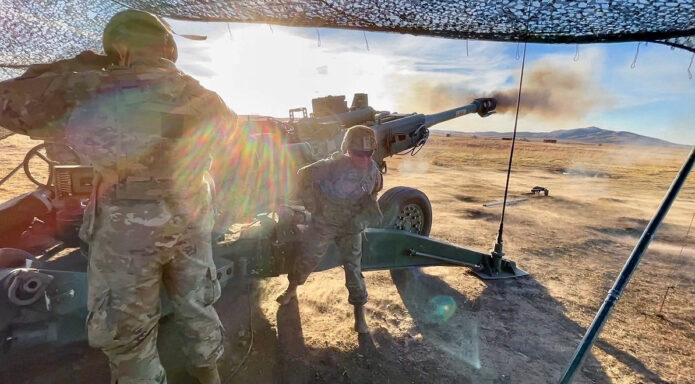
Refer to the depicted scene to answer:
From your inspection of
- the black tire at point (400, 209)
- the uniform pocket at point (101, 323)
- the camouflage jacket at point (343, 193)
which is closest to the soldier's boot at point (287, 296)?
the camouflage jacket at point (343, 193)

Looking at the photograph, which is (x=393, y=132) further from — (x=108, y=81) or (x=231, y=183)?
(x=108, y=81)

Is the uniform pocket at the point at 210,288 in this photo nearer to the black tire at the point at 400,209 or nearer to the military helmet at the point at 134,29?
the military helmet at the point at 134,29

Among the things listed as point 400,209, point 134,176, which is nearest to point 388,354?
point 400,209

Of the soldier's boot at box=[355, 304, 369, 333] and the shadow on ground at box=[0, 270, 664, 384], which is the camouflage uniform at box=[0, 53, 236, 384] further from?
the soldier's boot at box=[355, 304, 369, 333]

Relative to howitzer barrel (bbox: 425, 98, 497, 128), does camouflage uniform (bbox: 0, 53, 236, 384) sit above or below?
below

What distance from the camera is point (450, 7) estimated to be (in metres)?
2.48

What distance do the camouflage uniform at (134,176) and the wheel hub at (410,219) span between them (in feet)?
11.1

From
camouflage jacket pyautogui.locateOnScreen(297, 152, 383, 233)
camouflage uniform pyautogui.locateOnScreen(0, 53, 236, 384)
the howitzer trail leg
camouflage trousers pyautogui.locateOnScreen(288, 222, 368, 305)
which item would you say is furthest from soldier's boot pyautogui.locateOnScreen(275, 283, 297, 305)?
camouflage uniform pyautogui.locateOnScreen(0, 53, 236, 384)

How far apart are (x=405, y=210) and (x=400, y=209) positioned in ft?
0.63

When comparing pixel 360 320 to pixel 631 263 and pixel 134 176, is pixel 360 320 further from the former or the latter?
pixel 134 176

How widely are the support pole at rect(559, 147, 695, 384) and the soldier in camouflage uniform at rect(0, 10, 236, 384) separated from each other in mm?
2429

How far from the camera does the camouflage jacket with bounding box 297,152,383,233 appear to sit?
3.29 meters

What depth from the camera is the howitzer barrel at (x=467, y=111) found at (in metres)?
6.57

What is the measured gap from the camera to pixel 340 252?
350cm
